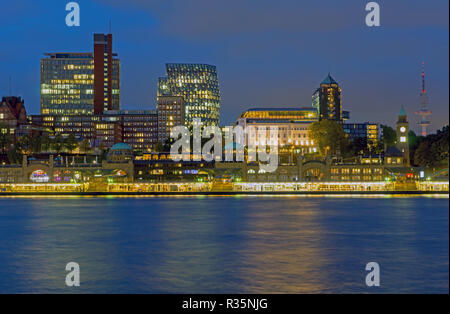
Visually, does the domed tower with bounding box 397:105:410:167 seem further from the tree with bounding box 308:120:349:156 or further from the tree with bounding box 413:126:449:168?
the tree with bounding box 308:120:349:156

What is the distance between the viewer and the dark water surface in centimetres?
4319

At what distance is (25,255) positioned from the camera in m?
55.4

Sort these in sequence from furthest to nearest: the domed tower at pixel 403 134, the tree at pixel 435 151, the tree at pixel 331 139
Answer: the tree at pixel 331 139
the domed tower at pixel 403 134
the tree at pixel 435 151

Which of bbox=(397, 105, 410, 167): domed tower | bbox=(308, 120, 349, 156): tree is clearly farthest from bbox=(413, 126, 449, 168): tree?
bbox=(308, 120, 349, 156): tree

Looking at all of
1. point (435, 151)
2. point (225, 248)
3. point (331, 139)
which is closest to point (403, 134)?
point (331, 139)

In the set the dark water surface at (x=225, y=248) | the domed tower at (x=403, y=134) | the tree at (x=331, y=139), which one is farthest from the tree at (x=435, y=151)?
the dark water surface at (x=225, y=248)

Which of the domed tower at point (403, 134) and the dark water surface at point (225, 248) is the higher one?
the domed tower at point (403, 134)

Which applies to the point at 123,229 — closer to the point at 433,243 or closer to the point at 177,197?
the point at 433,243

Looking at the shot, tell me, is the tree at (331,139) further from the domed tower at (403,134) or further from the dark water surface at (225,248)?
the dark water surface at (225,248)

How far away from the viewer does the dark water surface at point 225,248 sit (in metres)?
43.2
